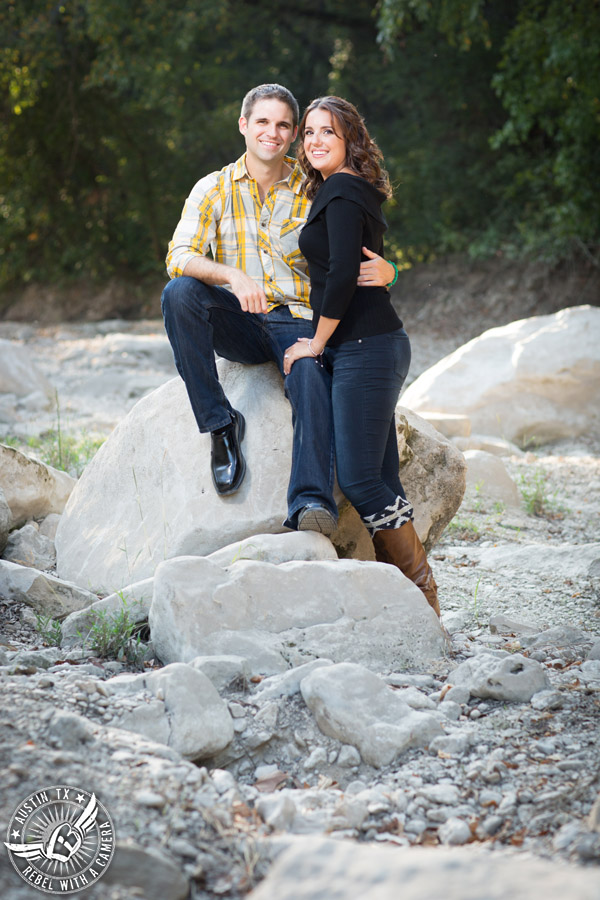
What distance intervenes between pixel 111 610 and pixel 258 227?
5.07 ft

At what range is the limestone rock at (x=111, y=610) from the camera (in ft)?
8.89

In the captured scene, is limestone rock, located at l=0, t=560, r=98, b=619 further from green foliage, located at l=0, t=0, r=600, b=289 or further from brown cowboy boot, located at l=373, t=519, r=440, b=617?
green foliage, located at l=0, t=0, r=600, b=289

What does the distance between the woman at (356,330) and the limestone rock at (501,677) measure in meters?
0.62

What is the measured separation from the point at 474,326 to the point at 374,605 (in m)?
10.1

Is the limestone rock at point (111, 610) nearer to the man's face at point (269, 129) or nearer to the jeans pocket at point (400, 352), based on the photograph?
the jeans pocket at point (400, 352)

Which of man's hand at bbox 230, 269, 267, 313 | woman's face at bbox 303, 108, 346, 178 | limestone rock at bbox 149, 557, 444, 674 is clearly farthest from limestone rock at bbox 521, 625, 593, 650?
woman's face at bbox 303, 108, 346, 178

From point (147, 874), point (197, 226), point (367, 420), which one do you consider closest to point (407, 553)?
point (367, 420)

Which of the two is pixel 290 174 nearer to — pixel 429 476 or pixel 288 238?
pixel 288 238

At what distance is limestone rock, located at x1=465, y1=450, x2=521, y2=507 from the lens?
5180mm

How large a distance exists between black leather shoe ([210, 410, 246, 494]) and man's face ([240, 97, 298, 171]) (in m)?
1.00

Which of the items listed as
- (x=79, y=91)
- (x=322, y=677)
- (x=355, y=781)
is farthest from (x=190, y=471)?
(x=79, y=91)

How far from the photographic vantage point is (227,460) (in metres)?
3.12

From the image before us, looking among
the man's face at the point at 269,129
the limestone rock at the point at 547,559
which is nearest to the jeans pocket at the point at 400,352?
the man's face at the point at 269,129

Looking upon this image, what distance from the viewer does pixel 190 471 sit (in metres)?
3.24
